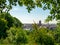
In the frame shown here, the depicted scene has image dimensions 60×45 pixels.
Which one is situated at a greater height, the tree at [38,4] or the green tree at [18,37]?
the tree at [38,4]

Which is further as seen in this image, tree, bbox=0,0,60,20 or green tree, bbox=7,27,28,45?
green tree, bbox=7,27,28,45

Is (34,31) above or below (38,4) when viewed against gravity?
below

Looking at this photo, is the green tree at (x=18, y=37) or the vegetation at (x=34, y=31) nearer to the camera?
the vegetation at (x=34, y=31)

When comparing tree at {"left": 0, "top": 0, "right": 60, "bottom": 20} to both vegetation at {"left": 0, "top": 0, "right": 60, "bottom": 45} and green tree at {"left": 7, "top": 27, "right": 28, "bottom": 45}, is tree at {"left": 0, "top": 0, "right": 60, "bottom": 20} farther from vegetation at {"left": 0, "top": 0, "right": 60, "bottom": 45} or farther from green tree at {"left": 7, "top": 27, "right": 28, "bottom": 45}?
green tree at {"left": 7, "top": 27, "right": 28, "bottom": 45}

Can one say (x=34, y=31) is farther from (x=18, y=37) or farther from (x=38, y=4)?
(x=38, y=4)

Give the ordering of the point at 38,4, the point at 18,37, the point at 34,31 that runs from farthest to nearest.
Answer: the point at 18,37, the point at 34,31, the point at 38,4

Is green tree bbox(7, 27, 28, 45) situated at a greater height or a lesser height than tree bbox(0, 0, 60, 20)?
lesser

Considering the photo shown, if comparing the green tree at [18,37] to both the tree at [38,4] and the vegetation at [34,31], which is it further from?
the tree at [38,4]

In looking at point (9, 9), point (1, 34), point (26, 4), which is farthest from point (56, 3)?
point (1, 34)

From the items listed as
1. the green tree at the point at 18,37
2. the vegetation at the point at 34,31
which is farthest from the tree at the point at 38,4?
the green tree at the point at 18,37

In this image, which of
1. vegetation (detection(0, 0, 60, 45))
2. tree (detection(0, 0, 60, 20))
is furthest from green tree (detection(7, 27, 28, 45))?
tree (detection(0, 0, 60, 20))

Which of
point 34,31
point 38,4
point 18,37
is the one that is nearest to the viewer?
point 38,4

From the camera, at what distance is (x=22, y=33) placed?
4878 centimetres

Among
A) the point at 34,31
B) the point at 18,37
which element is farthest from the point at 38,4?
the point at 18,37
